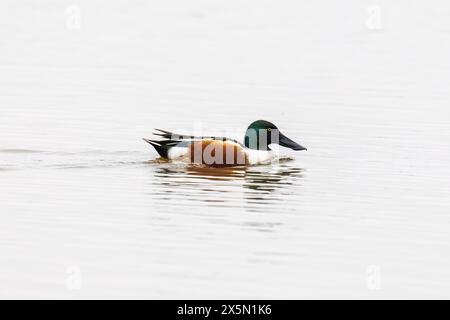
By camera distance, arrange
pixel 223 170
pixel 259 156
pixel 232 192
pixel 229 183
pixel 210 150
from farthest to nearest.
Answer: pixel 259 156 < pixel 210 150 < pixel 223 170 < pixel 229 183 < pixel 232 192

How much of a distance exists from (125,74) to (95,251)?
9046mm

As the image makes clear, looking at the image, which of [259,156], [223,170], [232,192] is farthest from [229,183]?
[259,156]

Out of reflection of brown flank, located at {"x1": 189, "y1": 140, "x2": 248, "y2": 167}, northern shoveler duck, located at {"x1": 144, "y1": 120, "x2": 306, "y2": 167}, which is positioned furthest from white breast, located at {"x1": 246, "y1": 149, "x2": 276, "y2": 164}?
reflection of brown flank, located at {"x1": 189, "y1": 140, "x2": 248, "y2": 167}

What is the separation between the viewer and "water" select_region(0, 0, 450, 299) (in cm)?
750

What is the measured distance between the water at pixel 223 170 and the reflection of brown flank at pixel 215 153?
0.29m

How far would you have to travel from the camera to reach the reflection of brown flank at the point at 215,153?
1177 centimetres

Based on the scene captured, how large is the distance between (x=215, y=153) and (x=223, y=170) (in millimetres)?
314

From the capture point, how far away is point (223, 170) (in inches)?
453

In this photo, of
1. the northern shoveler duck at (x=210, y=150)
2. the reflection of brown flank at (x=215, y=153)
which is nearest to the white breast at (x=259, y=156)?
the northern shoveler duck at (x=210, y=150)

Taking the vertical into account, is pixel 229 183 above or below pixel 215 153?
below

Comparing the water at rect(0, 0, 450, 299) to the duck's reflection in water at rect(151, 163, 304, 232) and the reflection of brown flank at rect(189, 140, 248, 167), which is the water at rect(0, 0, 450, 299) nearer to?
the duck's reflection in water at rect(151, 163, 304, 232)

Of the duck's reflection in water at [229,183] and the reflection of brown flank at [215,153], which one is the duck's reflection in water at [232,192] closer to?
the duck's reflection in water at [229,183]

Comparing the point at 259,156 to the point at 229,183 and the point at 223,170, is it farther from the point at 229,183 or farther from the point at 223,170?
the point at 229,183

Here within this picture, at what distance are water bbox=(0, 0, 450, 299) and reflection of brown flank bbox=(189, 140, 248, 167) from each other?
29 cm
